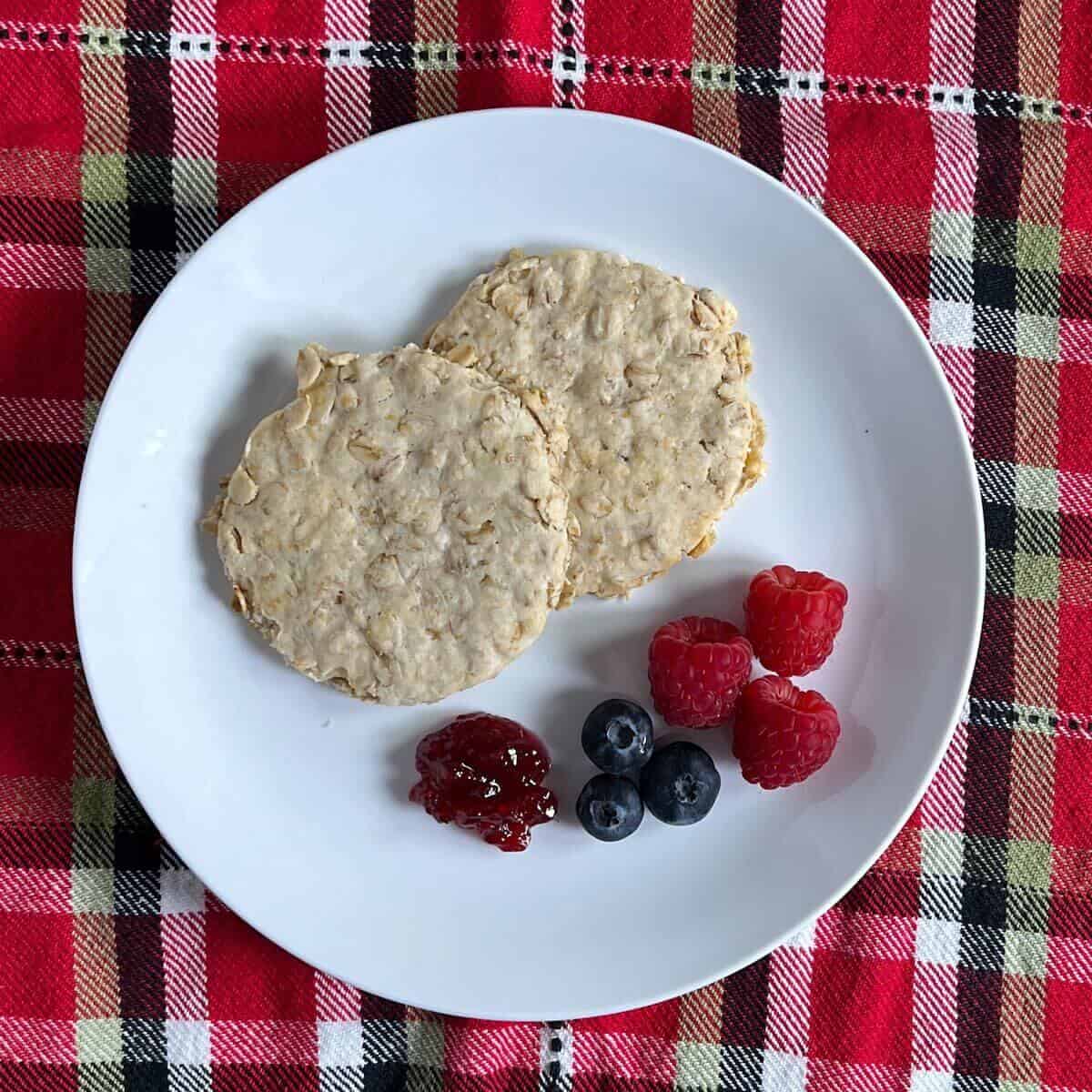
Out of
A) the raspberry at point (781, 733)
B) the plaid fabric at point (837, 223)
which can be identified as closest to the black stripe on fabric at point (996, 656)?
the plaid fabric at point (837, 223)

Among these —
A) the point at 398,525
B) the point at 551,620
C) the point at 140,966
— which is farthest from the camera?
the point at 140,966

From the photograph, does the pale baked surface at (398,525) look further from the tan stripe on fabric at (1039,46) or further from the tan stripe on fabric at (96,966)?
the tan stripe on fabric at (1039,46)

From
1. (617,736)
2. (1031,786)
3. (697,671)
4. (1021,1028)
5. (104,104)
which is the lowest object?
(1021,1028)

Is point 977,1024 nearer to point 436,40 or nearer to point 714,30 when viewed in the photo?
point 714,30

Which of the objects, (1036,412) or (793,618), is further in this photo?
(1036,412)

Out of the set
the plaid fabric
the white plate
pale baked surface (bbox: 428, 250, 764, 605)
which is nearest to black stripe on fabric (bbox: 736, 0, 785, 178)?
the plaid fabric

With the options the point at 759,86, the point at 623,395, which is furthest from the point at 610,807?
the point at 759,86

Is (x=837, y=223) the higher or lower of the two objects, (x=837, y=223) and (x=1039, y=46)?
the lower
